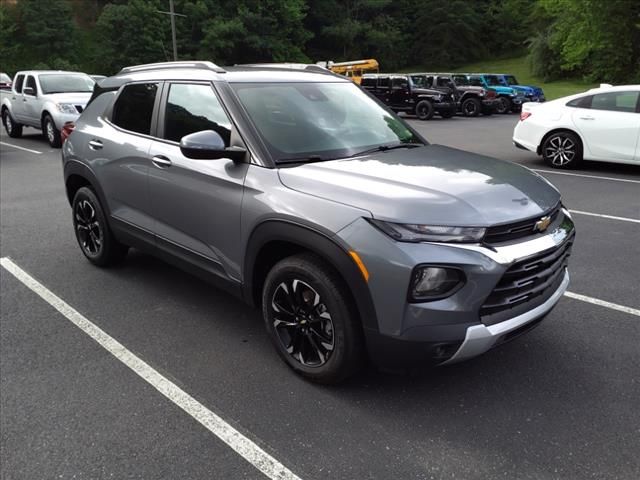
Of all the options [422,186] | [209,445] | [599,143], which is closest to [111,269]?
[209,445]

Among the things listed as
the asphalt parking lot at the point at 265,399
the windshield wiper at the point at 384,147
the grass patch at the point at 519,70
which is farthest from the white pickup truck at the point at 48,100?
the grass patch at the point at 519,70

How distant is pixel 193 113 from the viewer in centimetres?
382

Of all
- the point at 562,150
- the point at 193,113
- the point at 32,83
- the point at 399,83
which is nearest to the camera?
the point at 193,113

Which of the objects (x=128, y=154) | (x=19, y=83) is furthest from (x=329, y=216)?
(x=19, y=83)

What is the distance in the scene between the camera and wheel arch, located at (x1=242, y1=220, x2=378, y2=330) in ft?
8.96

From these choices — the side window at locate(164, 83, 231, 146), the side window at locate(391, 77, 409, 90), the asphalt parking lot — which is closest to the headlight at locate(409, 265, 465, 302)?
the asphalt parking lot

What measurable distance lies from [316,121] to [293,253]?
0.97 m

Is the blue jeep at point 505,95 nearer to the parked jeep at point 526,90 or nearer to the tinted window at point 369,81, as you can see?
the parked jeep at point 526,90

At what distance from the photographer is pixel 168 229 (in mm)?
3986

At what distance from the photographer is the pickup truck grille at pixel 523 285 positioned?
8.89ft

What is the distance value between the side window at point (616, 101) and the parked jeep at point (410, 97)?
39.1 ft

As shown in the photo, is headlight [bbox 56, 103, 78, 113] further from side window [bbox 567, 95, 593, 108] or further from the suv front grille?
the suv front grille

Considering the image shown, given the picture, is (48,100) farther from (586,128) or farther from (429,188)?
(429,188)

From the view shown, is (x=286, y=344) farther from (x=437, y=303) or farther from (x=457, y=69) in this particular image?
(x=457, y=69)
